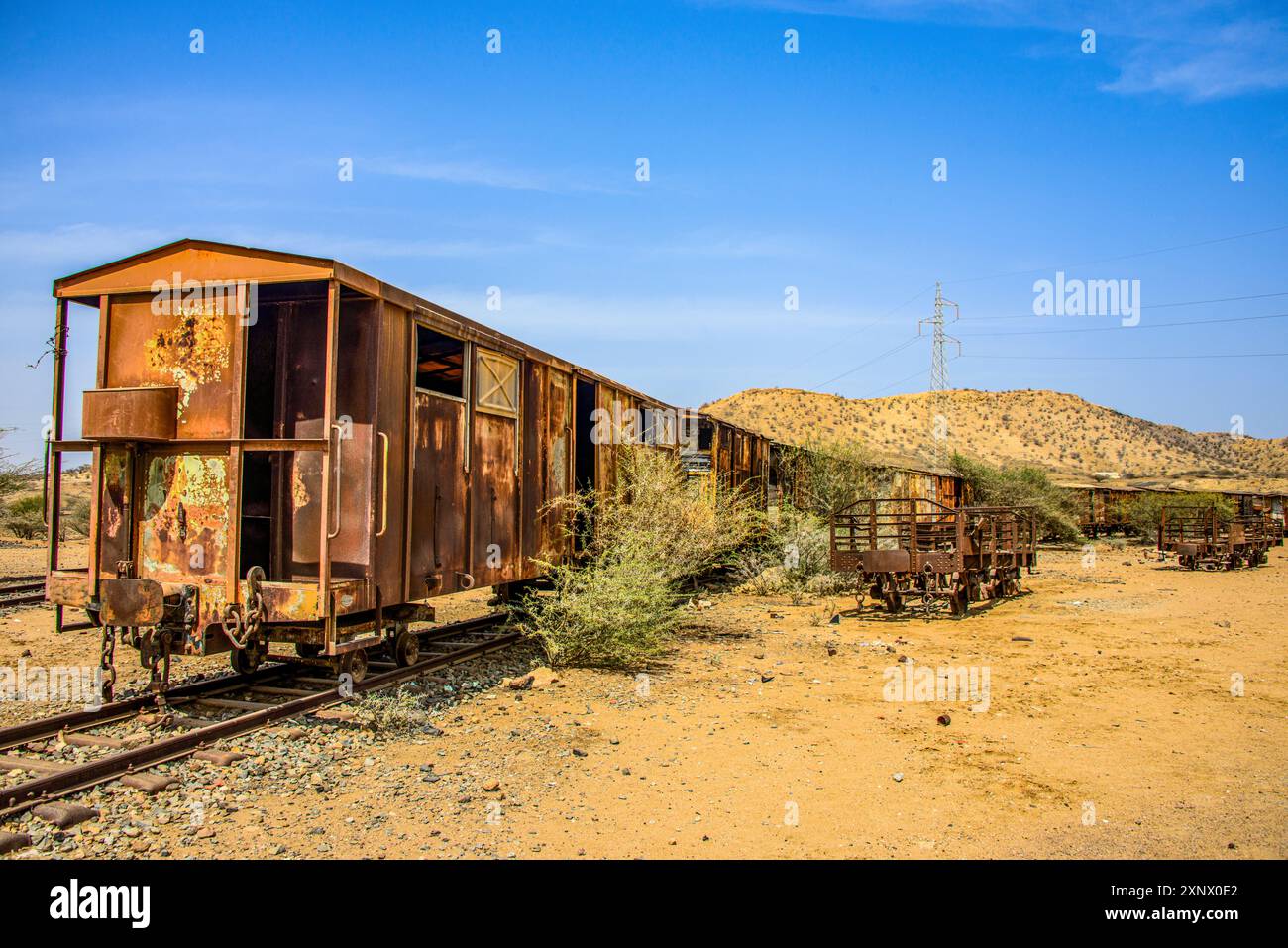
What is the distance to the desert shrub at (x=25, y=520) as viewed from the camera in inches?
1093

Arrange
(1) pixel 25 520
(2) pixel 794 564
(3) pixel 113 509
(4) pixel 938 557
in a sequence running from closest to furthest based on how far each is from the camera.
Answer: (3) pixel 113 509 < (4) pixel 938 557 < (2) pixel 794 564 < (1) pixel 25 520

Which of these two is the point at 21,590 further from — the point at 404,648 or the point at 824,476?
the point at 824,476

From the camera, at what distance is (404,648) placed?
818cm

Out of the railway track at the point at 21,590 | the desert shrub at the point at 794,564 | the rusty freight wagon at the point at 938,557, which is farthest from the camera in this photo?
the desert shrub at the point at 794,564

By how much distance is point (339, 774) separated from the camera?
5613mm

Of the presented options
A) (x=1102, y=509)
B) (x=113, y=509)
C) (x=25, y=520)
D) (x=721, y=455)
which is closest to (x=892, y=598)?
(x=721, y=455)

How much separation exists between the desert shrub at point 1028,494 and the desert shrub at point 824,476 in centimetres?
1013

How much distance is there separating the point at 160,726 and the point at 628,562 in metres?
5.18

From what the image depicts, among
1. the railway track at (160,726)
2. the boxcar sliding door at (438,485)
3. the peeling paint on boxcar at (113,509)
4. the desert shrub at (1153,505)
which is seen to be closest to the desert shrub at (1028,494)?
the desert shrub at (1153,505)

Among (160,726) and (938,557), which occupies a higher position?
(938,557)

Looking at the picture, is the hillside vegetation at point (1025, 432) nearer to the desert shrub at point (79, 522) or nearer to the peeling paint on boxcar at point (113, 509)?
the desert shrub at point (79, 522)
